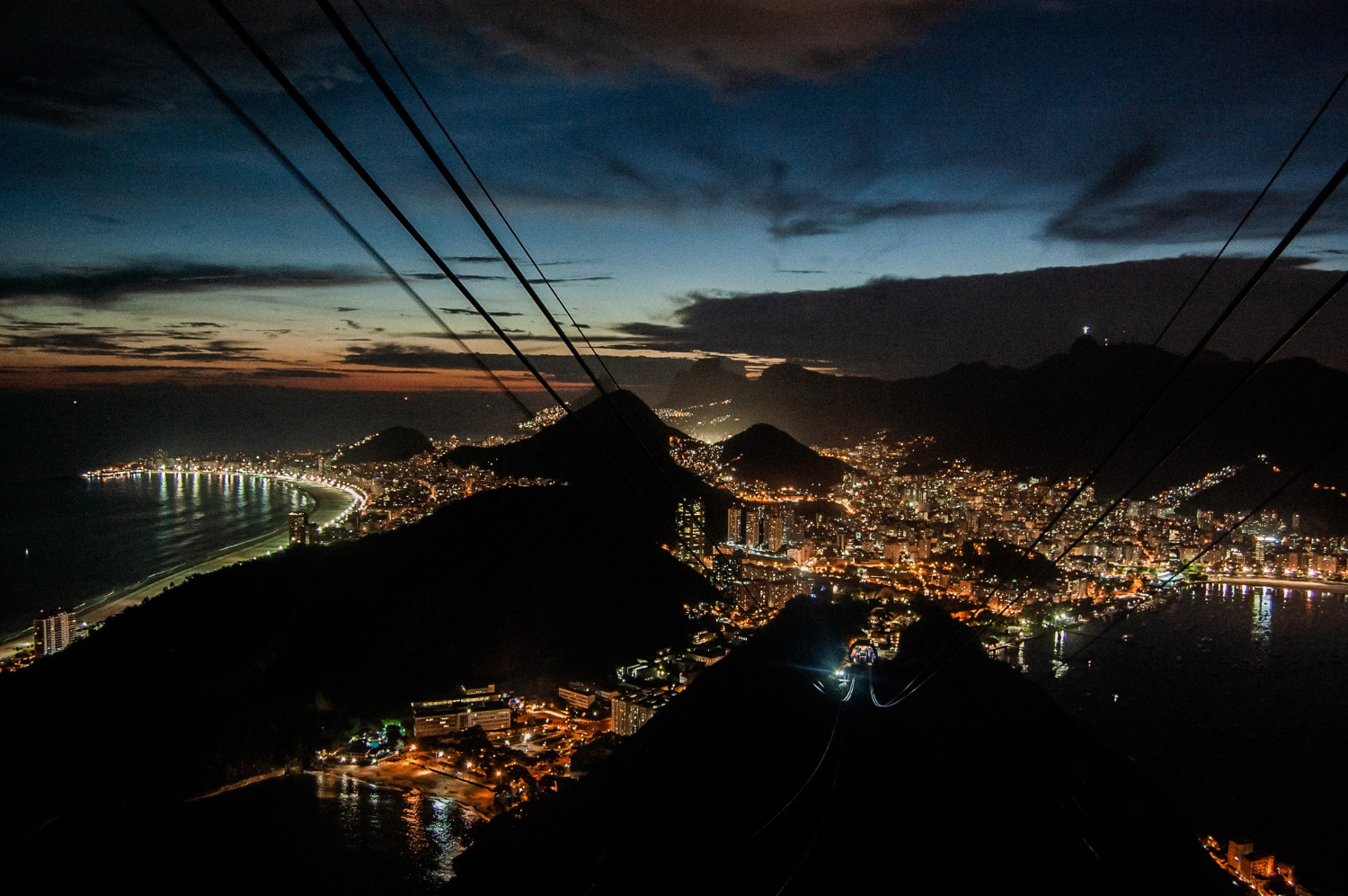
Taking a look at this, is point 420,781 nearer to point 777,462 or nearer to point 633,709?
point 633,709

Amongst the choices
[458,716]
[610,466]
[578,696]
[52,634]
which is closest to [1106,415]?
[610,466]

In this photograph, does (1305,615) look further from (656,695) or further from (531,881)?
(531,881)

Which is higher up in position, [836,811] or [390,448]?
[390,448]

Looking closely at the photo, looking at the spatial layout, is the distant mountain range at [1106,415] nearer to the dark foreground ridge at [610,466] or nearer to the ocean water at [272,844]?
the dark foreground ridge at [610,466]

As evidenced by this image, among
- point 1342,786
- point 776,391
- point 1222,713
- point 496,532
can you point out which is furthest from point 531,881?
point 776,391

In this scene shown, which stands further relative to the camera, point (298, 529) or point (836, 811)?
point (298, 529)

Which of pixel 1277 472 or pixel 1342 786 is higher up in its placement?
pixel 1277 472
